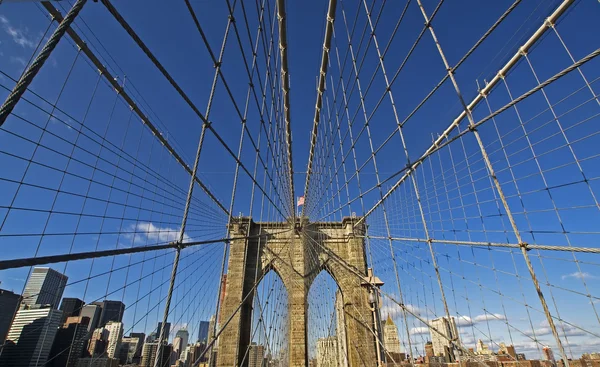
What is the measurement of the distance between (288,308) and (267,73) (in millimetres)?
12121

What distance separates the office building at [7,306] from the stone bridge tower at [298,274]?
1023 centimetres

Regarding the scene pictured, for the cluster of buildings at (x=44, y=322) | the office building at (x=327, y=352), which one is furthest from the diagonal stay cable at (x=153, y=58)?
the office building at (x=327, y=352)

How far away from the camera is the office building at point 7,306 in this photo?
83.0 inches

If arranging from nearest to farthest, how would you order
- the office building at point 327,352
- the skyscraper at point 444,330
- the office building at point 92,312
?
the skyscraper at point 444,330 → the office building at point 92,312 → the office building at point 327,352

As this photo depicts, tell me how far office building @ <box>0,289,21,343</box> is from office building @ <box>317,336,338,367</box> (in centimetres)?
1673

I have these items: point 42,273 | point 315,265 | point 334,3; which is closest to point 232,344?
point 315,265

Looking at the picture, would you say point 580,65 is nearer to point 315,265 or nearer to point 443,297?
point 443,297

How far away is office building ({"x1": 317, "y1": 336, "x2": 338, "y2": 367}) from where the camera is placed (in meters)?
18.1

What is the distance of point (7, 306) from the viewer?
7.63 feet

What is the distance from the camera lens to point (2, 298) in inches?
87.2

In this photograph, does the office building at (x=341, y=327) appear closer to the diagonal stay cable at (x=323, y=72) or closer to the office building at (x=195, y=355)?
the office building at (x=195, y=355)

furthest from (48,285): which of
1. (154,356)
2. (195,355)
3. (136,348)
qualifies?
(195,355)

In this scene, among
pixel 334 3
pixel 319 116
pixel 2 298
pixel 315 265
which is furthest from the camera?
pixel 315 265

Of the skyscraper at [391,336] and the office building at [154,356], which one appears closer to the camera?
the office building at [154,356]
